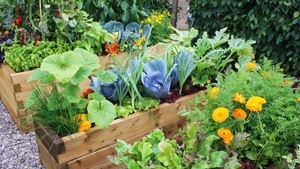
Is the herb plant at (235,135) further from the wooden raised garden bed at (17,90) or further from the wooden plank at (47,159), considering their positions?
the wooden raised garden bed at (17,90)

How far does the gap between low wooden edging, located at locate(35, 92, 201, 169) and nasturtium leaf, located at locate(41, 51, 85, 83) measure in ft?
1.16

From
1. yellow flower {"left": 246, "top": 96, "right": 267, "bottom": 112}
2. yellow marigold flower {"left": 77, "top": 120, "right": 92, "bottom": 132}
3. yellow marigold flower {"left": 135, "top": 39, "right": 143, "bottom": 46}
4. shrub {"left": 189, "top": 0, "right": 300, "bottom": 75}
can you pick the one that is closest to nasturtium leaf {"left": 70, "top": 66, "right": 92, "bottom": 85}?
yellow marigold flower {"left": 77, "top": 120, "right": 92, "bottom": 132}

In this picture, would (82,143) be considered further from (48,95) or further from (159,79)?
(159,79)

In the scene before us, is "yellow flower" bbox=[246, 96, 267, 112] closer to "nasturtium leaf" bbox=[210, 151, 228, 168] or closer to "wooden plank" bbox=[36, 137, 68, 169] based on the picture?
"nasturtium leaf" bbox=[210, 151, 228, 168]

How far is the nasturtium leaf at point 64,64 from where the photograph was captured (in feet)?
5.33

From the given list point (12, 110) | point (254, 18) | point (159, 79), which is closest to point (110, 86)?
point (159, 79)

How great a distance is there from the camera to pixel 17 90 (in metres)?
2.30

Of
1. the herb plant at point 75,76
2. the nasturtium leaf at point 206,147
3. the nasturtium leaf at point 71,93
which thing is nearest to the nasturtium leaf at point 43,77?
the herb plant at point 75,76

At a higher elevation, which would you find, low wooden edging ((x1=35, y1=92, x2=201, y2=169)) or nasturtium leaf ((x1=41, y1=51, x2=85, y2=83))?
nasturtium leaf ((x1=41, y1=51, x2=85, y2=83))

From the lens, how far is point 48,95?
1829 millimetres

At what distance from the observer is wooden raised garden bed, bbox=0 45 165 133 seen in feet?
7.54

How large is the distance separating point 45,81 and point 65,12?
1.01 meters

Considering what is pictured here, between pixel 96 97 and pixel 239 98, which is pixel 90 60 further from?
→ pixel 239 98

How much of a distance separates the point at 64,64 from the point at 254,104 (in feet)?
3.30
